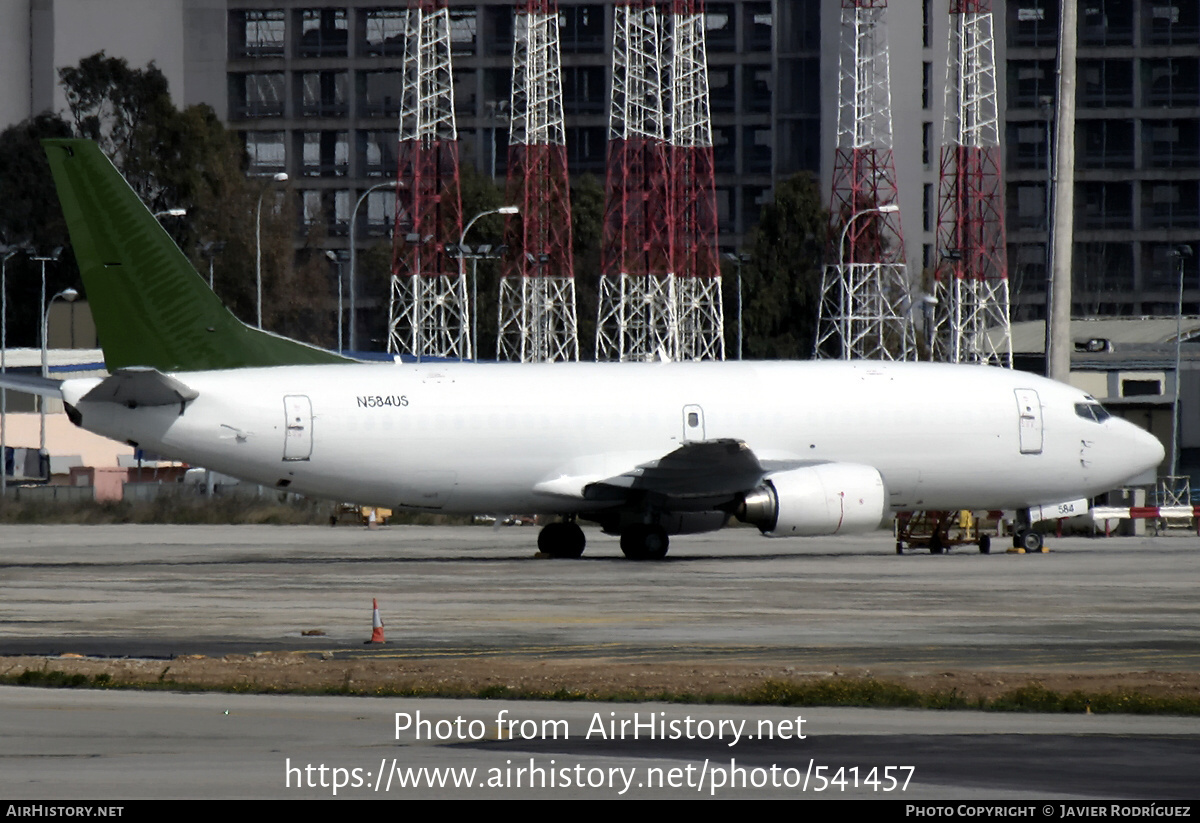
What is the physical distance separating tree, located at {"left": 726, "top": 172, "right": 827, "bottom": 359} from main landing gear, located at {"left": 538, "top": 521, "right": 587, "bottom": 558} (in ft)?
238

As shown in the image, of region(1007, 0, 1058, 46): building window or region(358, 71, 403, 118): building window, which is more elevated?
region(1007, 0, 1058, 46): building window

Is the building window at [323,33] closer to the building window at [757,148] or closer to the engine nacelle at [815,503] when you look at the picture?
the building window at [757,148]

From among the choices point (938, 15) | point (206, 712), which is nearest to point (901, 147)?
point (938, 15)

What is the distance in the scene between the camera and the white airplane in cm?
3288

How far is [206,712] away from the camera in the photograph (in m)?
14.4

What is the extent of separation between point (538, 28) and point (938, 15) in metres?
43.8

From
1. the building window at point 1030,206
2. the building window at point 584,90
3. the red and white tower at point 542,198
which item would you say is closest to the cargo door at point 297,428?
the red and white tower at point 542,198

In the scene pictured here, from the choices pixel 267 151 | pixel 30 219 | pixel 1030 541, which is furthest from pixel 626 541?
pixel 267 151

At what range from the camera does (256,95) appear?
482 ft

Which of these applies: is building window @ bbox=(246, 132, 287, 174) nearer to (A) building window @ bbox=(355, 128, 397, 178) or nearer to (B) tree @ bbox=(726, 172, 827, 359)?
(A) building window @ bbox=(355, 128, 397, 178)

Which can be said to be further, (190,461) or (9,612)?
Answer: (190,461)

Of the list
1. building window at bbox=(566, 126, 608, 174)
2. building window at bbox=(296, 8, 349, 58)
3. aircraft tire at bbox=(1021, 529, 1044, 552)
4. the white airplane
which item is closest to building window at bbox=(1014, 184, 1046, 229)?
building window at bbox=(566, 126, 608, 174)

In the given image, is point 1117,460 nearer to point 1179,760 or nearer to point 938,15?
point 1179,760

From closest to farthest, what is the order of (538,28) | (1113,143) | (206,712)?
(206,712) → (538,28) → (1113,143)
